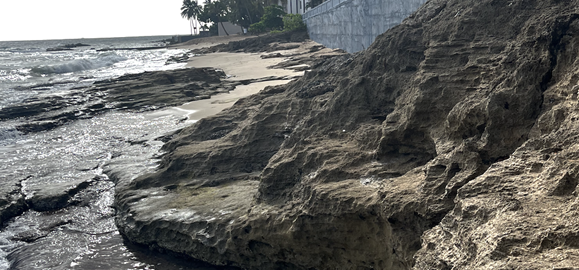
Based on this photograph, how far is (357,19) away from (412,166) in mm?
15992

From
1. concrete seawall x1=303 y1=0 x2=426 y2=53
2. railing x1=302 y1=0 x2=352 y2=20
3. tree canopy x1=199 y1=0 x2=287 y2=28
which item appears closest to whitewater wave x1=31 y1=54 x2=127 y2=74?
railing x1=302 y1=0 x2=352 y2=20

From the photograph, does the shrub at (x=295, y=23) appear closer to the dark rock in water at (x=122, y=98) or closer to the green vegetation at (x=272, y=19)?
the green vegetation at (x=272, y=19)

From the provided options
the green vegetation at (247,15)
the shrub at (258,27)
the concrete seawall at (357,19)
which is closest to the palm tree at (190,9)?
the green vegetation at (247,15)

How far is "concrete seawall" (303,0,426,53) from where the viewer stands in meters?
13.8

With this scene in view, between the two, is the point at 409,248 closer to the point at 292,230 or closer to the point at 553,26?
the point at 292,230

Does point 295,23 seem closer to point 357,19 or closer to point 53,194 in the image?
point 357,19

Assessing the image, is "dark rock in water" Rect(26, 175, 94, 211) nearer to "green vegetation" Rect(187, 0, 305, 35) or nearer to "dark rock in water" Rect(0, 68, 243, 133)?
"dark rock in water" Rect(0, 68, 243, 133)

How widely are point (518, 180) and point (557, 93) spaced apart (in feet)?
2.84

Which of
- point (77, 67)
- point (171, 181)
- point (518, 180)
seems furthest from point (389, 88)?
point (77, 67)

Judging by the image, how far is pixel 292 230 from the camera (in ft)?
12.7

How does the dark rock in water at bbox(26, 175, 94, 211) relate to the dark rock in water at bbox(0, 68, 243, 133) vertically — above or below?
below

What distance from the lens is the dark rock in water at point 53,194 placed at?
22.5ft

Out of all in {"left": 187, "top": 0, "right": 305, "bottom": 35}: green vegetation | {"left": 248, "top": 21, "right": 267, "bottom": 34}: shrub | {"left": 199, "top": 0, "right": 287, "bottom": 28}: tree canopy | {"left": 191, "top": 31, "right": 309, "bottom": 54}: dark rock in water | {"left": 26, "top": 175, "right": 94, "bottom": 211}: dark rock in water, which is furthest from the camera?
{"left": 199, "top": 0, "right": 287, "bottom": 28}: tree canopy

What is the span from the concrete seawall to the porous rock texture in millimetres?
7103
